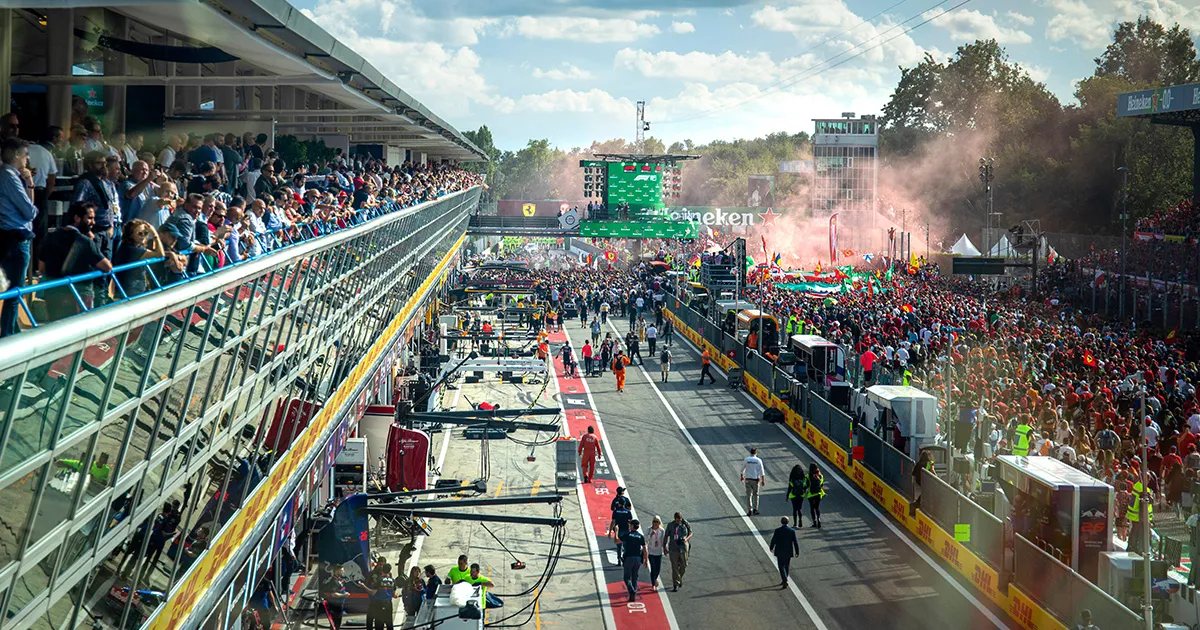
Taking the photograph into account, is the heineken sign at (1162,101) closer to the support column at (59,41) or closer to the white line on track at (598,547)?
the white line on track at (598,547)

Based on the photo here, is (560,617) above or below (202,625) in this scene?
below

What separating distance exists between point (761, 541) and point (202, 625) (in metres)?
14.0

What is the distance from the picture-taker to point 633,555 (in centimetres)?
1945

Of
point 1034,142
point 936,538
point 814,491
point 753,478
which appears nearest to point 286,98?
point 753,478

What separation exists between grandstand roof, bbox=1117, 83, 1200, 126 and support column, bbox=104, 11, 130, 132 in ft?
147

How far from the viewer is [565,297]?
65250 mm

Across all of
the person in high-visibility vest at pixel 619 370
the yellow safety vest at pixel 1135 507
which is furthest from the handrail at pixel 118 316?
the person in high-visibility vest at pixel 619 370

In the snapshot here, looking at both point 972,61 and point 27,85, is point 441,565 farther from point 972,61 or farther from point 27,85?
point 972,61

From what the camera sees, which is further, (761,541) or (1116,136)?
(1116,136)

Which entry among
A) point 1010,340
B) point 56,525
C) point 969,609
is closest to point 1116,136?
point 1010,340

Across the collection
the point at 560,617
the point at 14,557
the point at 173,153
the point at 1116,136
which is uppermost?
the point at 1116,136

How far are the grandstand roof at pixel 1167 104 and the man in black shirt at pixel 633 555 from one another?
40511 mm

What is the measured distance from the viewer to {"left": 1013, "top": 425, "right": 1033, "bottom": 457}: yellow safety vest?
2398cm

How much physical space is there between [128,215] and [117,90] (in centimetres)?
867
